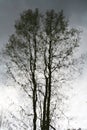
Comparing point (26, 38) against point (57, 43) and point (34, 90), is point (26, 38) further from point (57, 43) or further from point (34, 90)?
point (34, 90)

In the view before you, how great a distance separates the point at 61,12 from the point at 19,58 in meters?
4.46

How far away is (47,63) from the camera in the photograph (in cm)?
2148

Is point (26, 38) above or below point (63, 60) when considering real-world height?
above

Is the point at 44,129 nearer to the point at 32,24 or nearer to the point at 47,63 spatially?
the point at 47,63

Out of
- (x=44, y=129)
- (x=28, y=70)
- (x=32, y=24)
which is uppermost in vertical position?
(x=32, y=24)

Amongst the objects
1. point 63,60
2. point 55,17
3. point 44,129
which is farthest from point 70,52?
point 44,129

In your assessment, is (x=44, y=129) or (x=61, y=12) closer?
(x=44, y=129)

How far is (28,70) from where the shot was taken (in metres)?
21.5

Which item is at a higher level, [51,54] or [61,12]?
[61,12]

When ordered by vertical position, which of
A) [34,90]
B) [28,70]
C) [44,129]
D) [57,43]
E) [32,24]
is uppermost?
[32,24]

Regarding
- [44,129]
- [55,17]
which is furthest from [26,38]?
[44,129]

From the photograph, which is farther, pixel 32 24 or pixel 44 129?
pixel 32 24

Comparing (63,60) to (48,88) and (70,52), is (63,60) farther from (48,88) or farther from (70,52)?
(48,88)

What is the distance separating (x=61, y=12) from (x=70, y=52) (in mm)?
3080
